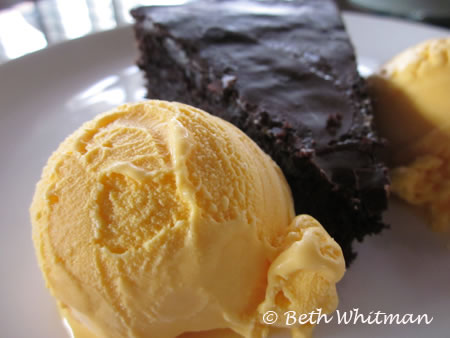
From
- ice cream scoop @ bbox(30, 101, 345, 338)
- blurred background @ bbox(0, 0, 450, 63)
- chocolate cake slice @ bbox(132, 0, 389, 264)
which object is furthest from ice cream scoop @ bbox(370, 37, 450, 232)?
blurred background @ bbox(0, 0, 450, 63)

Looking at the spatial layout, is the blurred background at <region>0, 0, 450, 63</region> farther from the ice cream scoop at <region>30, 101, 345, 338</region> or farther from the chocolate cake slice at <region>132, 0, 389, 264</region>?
the ice cream scoop at <region>30, 101, 345, 338</region>

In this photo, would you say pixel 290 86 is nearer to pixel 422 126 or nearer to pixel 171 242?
pixel 422 126

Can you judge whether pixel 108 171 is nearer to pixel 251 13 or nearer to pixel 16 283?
pixel 16 283

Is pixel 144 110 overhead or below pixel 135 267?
overhead

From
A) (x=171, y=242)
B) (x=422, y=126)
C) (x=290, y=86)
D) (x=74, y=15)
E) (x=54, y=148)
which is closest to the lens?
(x=171, y=242)

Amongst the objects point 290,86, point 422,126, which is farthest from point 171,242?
point 422,126

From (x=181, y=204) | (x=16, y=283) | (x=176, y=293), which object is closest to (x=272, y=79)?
(x=181, y=204)

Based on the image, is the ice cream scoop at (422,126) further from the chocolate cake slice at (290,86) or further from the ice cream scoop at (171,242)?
the ice cream scoop at (171,242)
